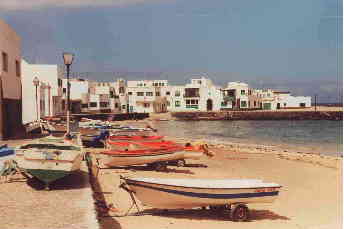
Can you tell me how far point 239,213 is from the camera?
35.8ft

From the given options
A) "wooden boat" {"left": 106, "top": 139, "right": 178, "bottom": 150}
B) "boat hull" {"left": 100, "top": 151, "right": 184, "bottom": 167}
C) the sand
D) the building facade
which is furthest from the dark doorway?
"boat hull" {"left": 100, "top": 151, "right": 184, "bottom": 167}

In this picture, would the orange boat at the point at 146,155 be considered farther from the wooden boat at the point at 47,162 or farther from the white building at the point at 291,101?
the white building at the point at 291,101

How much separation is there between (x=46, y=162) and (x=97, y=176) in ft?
14.7

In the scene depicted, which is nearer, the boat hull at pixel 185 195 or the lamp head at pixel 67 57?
the boat hull at pixel 185 195

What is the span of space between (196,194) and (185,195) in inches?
10.4

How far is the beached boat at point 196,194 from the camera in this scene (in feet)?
34.3

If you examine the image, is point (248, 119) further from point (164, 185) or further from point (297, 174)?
point (164, 185)

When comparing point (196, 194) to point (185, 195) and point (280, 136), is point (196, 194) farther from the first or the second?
point (280, 136)

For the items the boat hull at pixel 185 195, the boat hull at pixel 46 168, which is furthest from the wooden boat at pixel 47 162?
the boat hull at pixel 185 195

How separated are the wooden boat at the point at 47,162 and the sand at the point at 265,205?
1600 mm

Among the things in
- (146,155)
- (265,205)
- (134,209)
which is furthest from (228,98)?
(134,209)

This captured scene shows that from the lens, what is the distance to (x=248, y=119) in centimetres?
9531

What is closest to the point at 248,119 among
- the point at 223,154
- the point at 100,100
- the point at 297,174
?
the point at 100,100

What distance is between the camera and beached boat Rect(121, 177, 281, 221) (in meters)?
10.5
